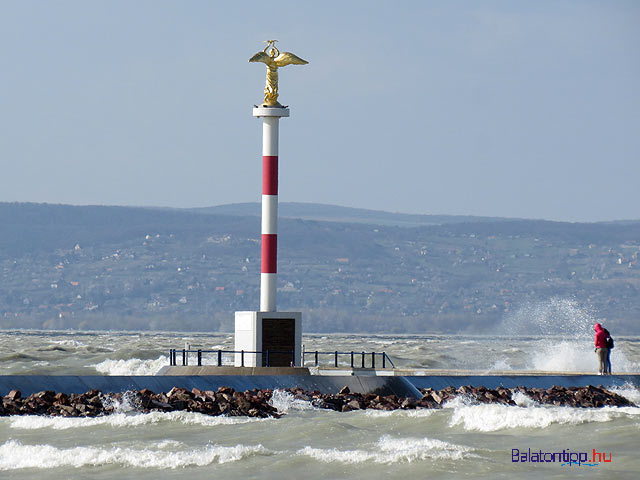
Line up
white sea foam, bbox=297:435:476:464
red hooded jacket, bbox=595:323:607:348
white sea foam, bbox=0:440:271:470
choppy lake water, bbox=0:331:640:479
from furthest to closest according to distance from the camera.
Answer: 1. red hooded jacket, bbox=595:323:607:348
2. white sea foam, bbox=0:440:271:470
3. white sea foam, bbox=297:435:476:464
4. choppy lake water, bbox=0:331:640:479

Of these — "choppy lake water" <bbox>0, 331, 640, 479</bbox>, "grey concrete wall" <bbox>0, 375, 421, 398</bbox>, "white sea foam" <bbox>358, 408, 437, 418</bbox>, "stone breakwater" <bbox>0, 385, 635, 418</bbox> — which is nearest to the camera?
"choppy lake water" <bbox>0, 331, 640, 479</bbox>

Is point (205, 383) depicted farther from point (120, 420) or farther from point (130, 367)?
point (130, 367)

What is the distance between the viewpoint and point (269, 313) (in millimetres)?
36312

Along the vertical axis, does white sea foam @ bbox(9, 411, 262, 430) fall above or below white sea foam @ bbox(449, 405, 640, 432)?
below

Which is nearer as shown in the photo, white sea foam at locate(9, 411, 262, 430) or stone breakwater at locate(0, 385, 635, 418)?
white sea foam at locate(9, 411, 262, 430)

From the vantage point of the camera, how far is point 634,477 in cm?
2098

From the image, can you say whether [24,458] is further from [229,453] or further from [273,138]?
[273,138]

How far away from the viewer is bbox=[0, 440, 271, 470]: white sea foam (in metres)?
23.1

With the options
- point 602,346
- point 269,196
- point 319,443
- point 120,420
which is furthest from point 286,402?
point 602,346

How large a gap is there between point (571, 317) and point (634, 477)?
176 m

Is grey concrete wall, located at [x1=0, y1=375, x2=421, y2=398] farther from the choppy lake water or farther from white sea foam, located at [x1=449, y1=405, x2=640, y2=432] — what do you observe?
white sea foam, located at [x1=449, y1=405, x2=640, y2=432]

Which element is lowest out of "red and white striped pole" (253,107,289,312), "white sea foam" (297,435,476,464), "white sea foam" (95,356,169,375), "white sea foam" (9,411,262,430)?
"white sea foam" (95,356,169,375)

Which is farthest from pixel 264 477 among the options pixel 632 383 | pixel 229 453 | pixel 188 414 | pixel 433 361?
pixel 433 361

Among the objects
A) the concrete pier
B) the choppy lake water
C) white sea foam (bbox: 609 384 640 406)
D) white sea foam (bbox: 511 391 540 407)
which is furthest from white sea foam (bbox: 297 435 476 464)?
white sea foam (bbox: 609 384 640 406)
